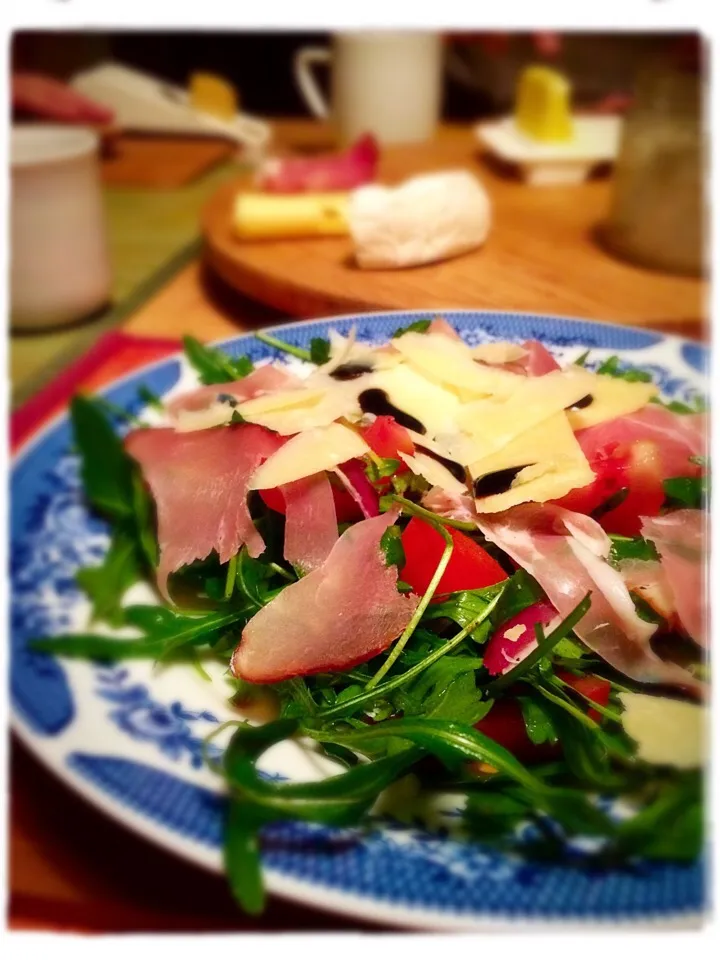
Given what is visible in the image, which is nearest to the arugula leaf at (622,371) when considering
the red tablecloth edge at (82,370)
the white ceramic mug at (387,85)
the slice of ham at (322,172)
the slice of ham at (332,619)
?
the slice of ham at (332,619)

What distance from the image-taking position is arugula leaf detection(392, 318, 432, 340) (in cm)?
55

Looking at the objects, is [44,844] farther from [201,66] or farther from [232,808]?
[201,66]

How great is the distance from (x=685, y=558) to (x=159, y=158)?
129 cm

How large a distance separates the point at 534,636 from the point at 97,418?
1.06ft

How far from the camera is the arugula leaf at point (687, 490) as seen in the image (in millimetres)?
442

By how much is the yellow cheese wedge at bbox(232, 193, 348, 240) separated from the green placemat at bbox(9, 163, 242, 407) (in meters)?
0.12

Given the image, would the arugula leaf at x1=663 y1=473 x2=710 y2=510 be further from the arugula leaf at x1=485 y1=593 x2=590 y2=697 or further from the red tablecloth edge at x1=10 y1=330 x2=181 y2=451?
the red tablecloth edge at x1=10 y1=330 x2=181 y2=451

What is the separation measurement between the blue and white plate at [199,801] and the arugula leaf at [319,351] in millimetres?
184

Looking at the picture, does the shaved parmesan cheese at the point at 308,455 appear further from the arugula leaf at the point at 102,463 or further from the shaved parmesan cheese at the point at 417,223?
the shaved parmesan cheese at the point at 417,223

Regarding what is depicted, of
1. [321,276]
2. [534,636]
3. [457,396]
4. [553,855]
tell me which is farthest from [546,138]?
[553,855]

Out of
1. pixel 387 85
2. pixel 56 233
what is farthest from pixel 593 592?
pixel 387 85

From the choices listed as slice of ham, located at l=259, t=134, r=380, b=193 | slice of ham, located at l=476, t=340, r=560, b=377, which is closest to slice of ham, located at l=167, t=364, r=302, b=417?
slice of ham, located at l=476, t=340, r=560, b=377

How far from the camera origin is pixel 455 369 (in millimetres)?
485

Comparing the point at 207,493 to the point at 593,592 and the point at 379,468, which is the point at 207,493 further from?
the point at 593,592
